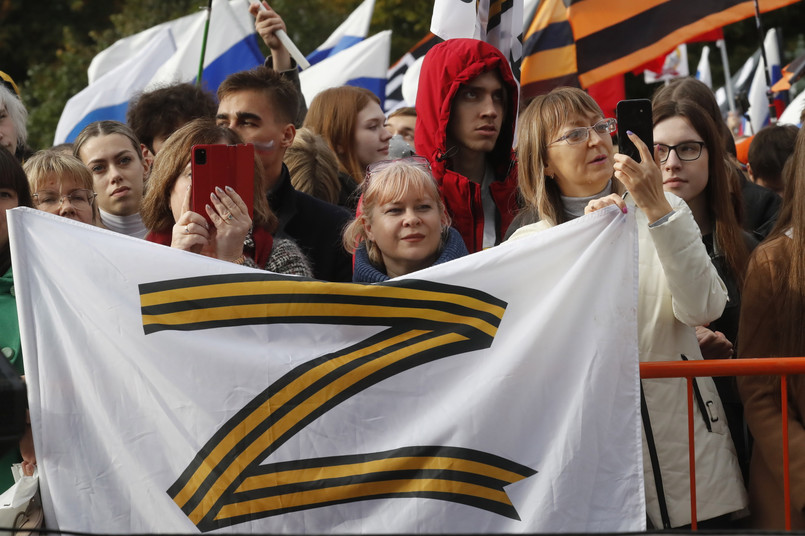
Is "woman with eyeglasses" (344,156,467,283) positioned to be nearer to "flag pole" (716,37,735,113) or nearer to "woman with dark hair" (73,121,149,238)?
"woman with dark hair" (73,121,149,238)

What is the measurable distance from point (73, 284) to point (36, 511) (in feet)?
2.31

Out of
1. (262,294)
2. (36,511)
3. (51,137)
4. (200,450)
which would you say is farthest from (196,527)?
(51,137)

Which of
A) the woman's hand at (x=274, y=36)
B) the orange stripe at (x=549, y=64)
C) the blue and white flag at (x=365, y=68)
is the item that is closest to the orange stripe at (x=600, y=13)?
the orange stripe at (x=549, y=64)

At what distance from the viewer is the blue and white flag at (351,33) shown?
10.8 meters

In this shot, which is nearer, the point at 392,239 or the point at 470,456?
the point at 470,456

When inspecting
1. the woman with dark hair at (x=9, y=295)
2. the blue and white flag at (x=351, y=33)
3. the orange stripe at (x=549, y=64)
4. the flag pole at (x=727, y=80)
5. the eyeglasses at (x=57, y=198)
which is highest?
the flag pole at (x=727, y=80)

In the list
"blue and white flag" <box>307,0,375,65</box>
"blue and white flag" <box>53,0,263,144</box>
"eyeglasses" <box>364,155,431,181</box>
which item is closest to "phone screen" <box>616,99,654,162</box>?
"eyeglasses" <box>364,155,431,181</box>

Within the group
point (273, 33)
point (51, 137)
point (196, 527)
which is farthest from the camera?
point (51, 137)

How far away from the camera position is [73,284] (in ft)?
11.6

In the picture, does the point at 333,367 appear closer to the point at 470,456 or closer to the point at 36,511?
the point at 470,456

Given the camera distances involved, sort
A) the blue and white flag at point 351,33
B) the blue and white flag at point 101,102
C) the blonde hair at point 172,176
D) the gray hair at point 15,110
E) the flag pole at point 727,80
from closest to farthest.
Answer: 1. the blonde hair at point 172,176
2. the gray hair at point 15,110
3. the blue and white flag at point 101,102
4. the blue and white flag at point 351,33
5. the flag pole at point 727,80

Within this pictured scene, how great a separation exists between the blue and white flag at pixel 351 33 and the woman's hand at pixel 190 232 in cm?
705

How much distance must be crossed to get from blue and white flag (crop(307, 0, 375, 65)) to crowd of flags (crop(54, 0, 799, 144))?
13 mm

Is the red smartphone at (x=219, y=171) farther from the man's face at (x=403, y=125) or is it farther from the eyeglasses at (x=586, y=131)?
the man's face at (x=403, y=125)
